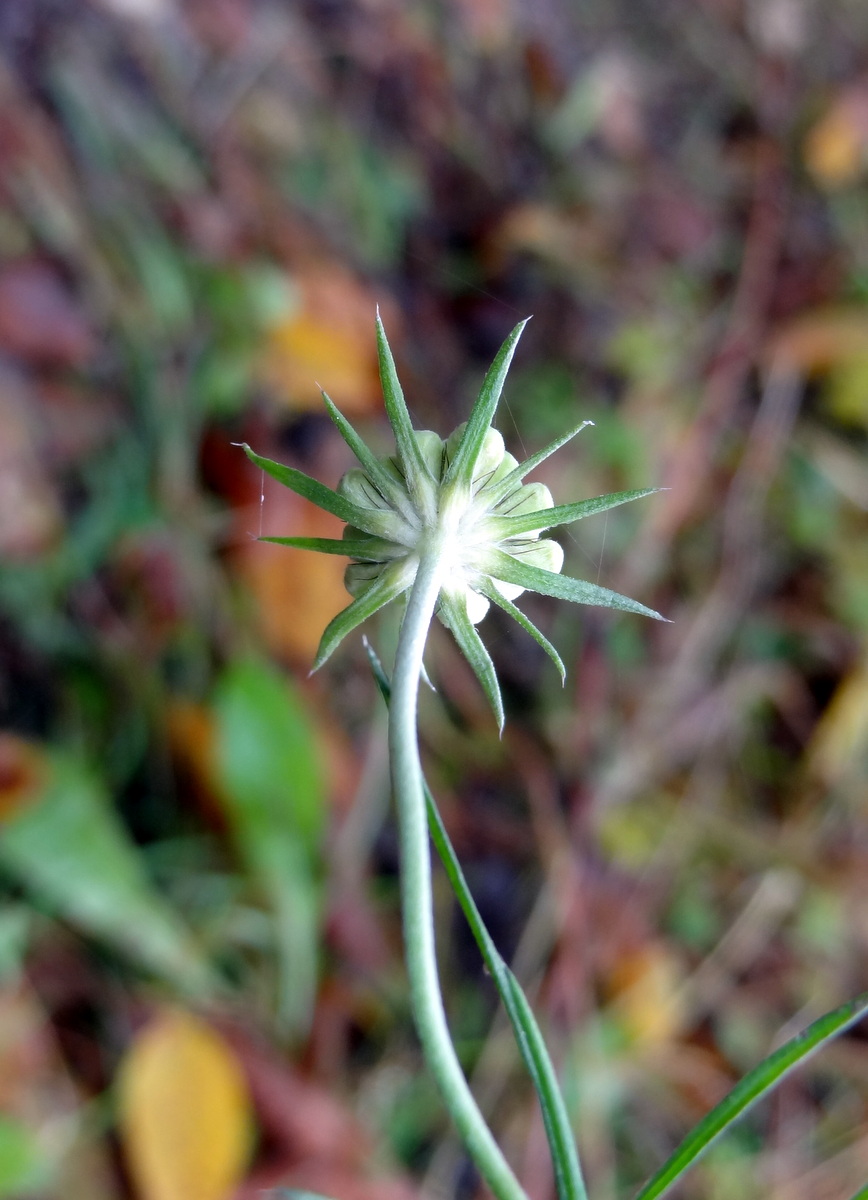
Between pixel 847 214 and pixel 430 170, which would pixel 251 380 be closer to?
pixel 430 170

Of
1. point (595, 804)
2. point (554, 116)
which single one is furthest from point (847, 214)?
point (595, 804)

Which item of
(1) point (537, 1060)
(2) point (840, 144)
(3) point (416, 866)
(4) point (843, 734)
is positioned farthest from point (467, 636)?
(2) point (840, 144)

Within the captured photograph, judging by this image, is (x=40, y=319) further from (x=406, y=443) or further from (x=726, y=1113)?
(x=726, y=1113)

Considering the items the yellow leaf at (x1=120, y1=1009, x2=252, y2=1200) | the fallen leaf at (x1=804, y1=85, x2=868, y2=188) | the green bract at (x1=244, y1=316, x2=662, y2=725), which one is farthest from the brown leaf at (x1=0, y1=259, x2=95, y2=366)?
the fallen leaf at (x1=804, y1=85, x2=868, y2=188)

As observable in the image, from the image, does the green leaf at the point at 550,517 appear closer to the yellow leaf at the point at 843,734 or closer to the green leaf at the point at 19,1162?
the green leaf at the point at 19,1162

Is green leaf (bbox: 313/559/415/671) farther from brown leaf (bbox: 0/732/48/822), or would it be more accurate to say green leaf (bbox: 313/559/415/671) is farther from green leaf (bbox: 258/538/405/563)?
brown leaf (bbox: 0/732/48/822)
